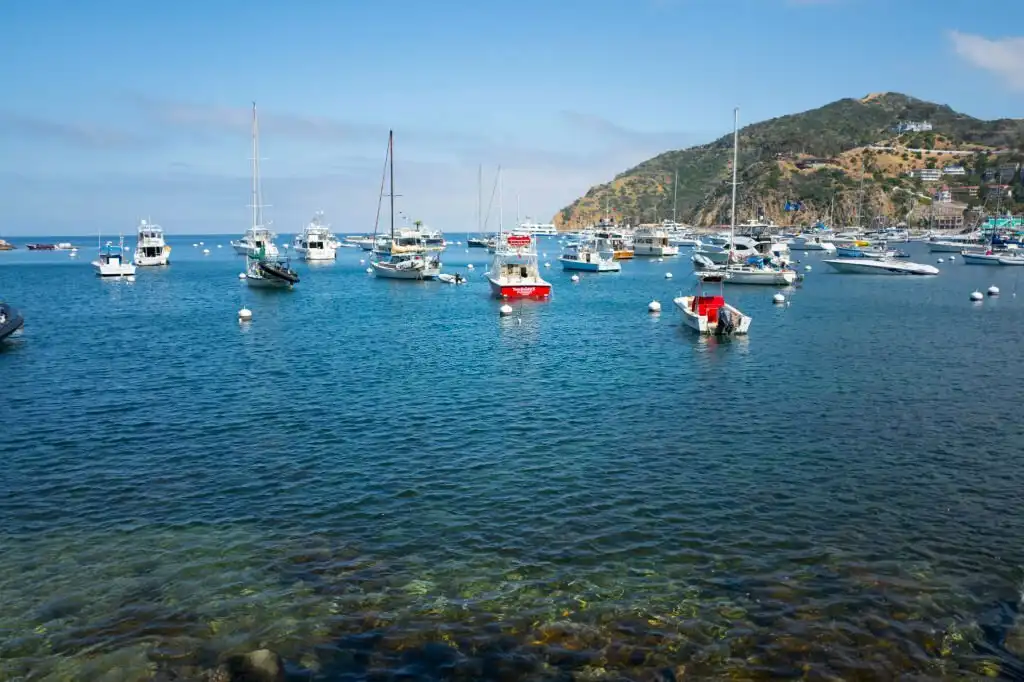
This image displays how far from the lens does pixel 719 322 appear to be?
5091cm

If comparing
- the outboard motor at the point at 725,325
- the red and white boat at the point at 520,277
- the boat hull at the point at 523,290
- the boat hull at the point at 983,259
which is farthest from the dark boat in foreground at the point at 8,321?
the boat hull at the point at 983,259

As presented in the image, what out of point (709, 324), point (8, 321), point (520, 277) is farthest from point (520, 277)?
point (8, 321)

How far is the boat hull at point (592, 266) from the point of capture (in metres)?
115

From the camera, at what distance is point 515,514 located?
63.9 feet

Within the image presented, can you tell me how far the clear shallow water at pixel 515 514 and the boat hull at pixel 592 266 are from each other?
235 feet

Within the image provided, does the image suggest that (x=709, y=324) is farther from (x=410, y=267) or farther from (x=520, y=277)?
(x=410, y=267)

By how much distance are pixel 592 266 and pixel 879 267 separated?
4327 cm

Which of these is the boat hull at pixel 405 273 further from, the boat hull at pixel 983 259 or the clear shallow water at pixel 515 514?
the boat hull at pixel 983 259

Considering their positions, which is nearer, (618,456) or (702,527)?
(702,527)

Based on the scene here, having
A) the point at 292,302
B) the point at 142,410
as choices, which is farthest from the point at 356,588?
the point at 292,302

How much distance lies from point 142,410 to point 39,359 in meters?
17.8

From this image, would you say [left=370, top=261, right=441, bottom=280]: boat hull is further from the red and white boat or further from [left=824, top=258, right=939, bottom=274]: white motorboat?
[left=824, top=258, right=939, bottom=274]: white motorboat

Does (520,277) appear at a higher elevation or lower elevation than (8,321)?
higher

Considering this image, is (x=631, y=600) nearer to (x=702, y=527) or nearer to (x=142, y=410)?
(x=702, y=527)
